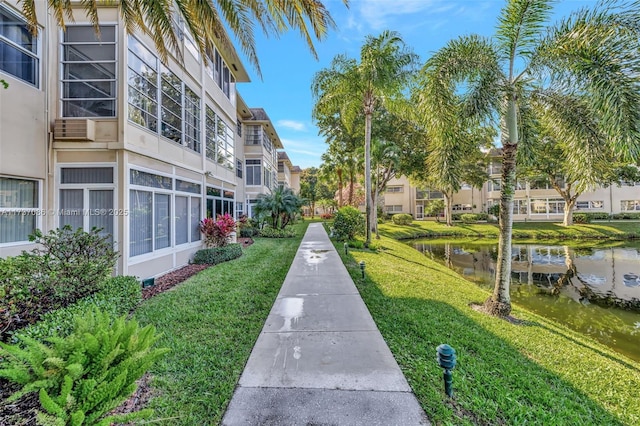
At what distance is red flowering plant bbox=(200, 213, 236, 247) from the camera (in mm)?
10969

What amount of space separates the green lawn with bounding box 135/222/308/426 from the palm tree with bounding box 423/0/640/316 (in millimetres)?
5853

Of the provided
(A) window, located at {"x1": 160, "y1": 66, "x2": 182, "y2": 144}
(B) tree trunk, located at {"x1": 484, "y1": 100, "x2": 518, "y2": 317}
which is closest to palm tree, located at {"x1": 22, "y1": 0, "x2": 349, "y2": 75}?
(A) window, located at {"x1": 160, "y1": 66, "x2": 182, "y2": 144}

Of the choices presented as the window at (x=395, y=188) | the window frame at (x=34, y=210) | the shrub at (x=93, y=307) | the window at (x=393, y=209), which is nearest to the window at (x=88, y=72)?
the window frame at (x=34, y=210)

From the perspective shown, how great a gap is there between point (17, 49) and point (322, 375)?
9.17 meters

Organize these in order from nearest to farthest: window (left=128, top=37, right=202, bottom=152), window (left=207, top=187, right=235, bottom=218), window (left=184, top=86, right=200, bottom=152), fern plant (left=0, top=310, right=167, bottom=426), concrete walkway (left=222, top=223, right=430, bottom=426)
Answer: fern plant (left=0, top=310, right=167, bottom=426) < concrete walkway (left=222, top=223, right=430, bottom=426) < window (left=128, top=37, right=202, bottom=152) < window (left=184, top=86, right=200, bottom=152) < window (left=207, top=187, right=235, bottom=218)

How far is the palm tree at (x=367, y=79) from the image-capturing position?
12.0 meters

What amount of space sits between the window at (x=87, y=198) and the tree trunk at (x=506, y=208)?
9.57 m

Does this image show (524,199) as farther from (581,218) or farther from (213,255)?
(213,255)

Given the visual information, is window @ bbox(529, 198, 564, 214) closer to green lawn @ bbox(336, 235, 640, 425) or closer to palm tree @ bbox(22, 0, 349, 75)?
green lawn @ bbox(336, 235, 640, 425)

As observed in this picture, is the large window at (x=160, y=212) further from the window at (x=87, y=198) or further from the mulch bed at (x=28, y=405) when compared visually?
the mulch bed at (x=28, y=405)

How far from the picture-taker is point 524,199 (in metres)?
36.4

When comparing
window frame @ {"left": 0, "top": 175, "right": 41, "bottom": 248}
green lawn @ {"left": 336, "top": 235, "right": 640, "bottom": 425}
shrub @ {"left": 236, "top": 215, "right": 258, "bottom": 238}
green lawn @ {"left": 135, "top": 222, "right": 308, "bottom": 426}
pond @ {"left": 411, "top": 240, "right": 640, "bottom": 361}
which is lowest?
pond @ {"left": 411, "top": 240, "right": 640, "bottom": 361}

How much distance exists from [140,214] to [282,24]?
611 cm

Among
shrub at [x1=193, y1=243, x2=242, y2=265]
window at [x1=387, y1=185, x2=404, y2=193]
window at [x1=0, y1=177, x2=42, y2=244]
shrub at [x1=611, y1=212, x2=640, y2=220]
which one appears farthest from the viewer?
window at [x1=387, y1=185, x2=404, y2=193]
